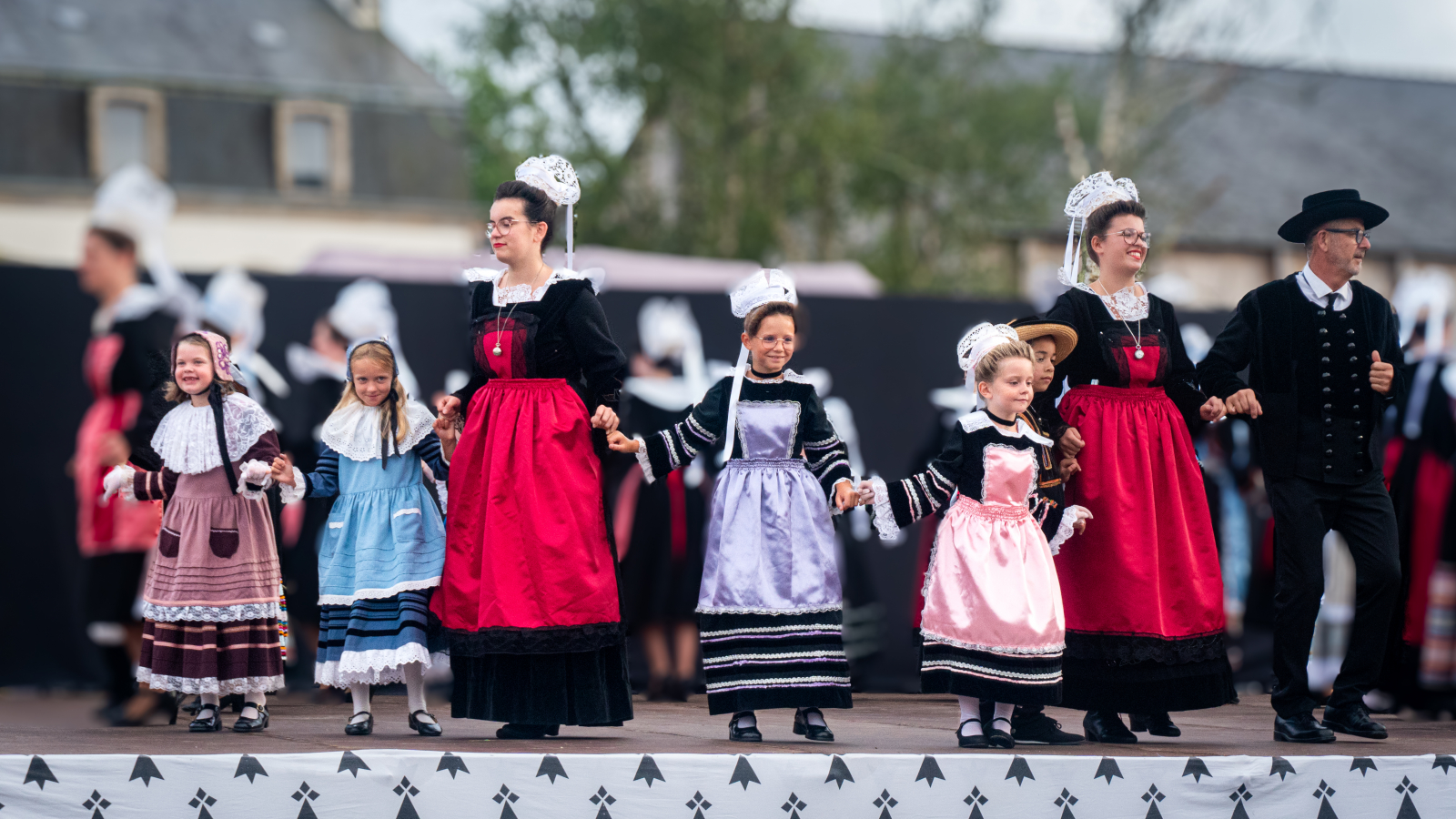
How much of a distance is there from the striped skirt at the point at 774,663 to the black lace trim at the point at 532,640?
366mm

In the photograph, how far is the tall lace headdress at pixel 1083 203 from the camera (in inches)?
200

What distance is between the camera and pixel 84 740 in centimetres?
460

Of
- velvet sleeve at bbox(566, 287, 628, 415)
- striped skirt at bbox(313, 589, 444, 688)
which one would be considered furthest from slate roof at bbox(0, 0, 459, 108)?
striped skirt at bbox(313, 589, 444, 688)

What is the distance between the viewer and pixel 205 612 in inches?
196

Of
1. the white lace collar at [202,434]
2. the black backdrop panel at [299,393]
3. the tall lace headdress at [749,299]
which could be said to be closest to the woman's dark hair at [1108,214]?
the tall lace headdress at [749,299]

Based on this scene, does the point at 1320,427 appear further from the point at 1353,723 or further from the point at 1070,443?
the point at 1353,723

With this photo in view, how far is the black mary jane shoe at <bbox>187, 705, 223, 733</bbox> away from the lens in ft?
16.4

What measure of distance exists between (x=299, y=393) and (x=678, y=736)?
4282 millimetres

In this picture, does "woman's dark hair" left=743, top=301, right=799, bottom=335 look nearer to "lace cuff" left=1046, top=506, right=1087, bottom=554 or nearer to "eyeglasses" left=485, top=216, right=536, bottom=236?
"eyeglasses" left=485, top=216, right=536, bottom=236

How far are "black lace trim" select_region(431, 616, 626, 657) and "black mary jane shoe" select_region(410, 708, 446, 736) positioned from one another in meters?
0.31

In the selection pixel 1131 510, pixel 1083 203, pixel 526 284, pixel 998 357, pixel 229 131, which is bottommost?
pixel 1131 510

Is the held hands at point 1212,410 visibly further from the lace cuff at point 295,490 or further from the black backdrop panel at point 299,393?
the black backdrop panel at point 299,393

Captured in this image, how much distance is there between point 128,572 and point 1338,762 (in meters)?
4.70

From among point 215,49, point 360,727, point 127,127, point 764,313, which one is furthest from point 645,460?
point 215,49
